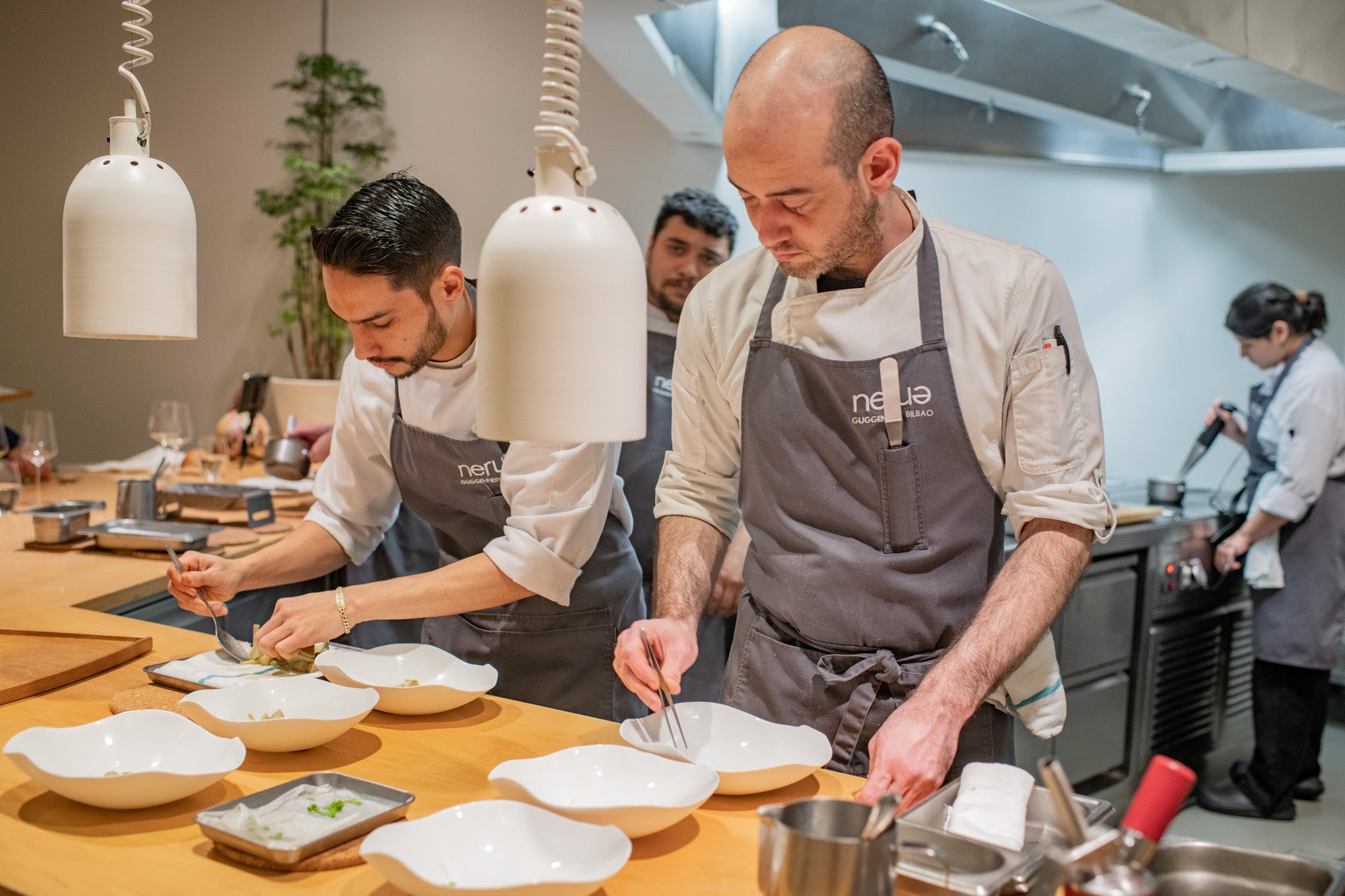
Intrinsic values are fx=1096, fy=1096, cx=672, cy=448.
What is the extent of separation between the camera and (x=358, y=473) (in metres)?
2.21

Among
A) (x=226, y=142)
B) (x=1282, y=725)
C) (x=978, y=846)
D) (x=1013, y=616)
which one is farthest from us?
(x=226, y=142)

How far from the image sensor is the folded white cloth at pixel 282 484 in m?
3.58

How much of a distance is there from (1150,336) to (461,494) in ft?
12.1

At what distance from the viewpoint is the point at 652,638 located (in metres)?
1.50

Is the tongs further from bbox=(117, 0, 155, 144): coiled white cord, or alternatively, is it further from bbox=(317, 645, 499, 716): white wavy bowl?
bbox=(117, 0, 155, 144): coiled white cord

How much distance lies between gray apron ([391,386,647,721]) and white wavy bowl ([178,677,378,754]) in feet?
1.67

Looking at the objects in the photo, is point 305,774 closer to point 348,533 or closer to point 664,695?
point 664,695

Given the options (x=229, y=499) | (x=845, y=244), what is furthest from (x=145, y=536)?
(x=845, y=244)

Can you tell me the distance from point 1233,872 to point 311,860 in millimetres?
875

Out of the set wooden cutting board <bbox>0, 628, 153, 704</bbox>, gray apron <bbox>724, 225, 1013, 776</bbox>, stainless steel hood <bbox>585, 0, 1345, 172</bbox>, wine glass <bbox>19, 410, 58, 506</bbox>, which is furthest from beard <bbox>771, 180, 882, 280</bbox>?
wine glass <bbox>19, 410, 58, 506</bbox>

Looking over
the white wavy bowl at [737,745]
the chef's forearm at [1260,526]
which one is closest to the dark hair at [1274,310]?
the chef's forearm at [1260,526]

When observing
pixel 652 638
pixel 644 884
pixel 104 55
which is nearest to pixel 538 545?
pixel 652 638

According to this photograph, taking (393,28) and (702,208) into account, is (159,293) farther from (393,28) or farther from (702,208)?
(393,28)

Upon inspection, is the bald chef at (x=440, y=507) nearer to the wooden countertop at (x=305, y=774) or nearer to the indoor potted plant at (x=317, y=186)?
the wooden countertop at (x=305, y=774)
